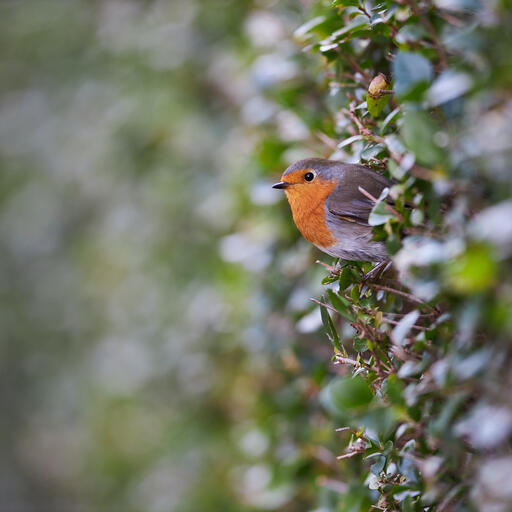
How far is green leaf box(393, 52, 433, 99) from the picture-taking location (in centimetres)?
85

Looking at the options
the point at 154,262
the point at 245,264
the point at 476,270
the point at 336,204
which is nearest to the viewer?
the point at 476,270

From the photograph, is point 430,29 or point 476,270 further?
point 430,29

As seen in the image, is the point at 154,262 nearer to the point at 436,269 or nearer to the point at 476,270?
the point at 436,269

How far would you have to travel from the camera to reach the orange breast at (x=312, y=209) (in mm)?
1351

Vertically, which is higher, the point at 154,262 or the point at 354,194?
the point at 354,194

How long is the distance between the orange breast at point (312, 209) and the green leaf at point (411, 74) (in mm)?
470

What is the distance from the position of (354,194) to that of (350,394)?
441mm

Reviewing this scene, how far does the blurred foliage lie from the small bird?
0.05 m

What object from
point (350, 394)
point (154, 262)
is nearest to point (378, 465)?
point (350, 394)

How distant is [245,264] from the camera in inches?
93.4

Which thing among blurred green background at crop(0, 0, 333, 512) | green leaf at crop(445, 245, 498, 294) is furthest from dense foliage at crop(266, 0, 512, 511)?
blurred green background at crop(0, 0, 333, 512)

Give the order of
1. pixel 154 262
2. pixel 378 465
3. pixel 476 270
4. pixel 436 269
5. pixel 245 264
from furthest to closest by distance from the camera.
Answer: pixel 154 262 < pixel 245 264 < pixel 378 465 < pixel 436 269 < pixel 476 270

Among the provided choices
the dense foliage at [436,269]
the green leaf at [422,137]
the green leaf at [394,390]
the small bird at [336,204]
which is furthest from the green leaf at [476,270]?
the small bird at [336,204]

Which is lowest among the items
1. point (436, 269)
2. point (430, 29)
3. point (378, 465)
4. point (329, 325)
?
point (378, 465)
